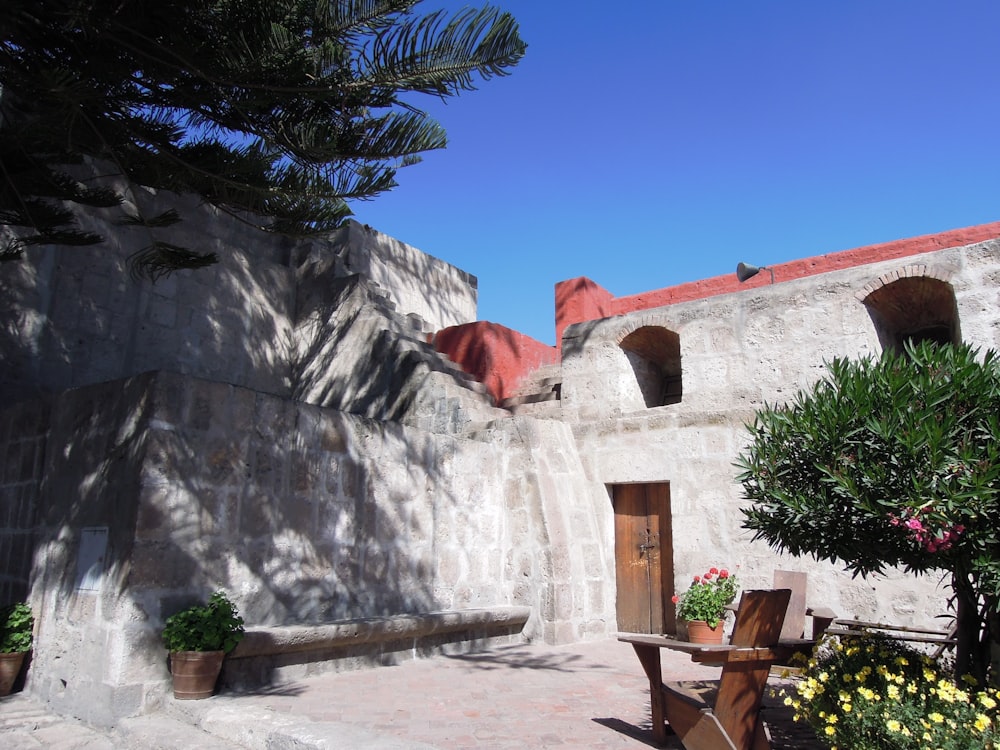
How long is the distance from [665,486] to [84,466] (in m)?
5.41

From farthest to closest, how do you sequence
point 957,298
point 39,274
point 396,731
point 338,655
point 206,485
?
point 39,274
point 957,298
point 338,655
point 206,485
point 396,731

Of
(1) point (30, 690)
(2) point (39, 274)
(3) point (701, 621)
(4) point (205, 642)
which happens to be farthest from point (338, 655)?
(2) point (39, 274)

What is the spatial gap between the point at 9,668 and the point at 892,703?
538 cm

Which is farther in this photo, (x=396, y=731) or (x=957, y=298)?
(x=957, y=298)

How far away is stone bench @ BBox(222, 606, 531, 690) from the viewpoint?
198 inches

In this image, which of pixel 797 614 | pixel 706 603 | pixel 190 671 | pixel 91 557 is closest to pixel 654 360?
pixel 797 614

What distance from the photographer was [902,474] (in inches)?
124

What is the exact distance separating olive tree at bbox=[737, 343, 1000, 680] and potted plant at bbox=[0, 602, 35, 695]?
4862 millimetres

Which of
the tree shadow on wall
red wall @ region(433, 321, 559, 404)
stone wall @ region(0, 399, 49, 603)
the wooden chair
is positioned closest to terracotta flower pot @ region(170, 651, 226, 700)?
the tree shadow on wall

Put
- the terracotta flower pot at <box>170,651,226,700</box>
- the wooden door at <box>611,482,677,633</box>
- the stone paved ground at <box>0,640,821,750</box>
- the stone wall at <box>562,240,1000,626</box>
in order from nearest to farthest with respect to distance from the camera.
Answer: the stone paved ground at <box>0,640,821,750</box> < the terracotta flower pot at <box>170,651,226,700</box> < the stone wall at <box>562,240,1000,626</box> < the wooden door at <box>611,482,677,633</box>

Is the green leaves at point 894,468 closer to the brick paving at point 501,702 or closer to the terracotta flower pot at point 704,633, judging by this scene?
the terracotta flower pot at point 704,633

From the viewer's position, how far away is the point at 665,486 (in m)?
8.00

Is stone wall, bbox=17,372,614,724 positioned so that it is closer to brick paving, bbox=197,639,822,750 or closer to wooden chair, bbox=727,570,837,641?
brick paving, bbox=197,639,822,750

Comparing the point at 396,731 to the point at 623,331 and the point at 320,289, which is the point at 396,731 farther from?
the point at 320,289
